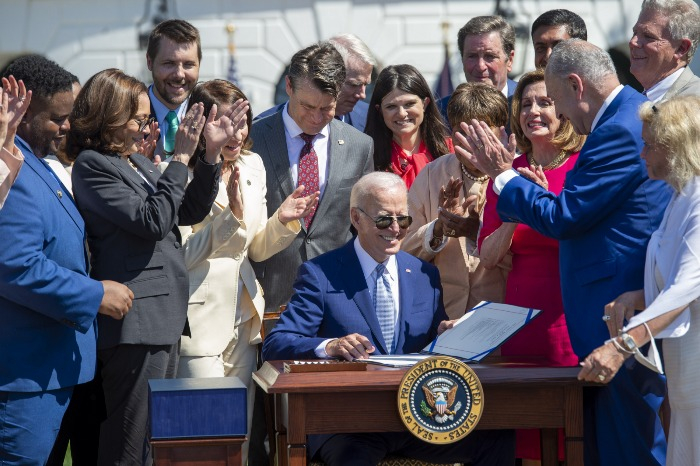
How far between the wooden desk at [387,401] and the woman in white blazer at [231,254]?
991mm

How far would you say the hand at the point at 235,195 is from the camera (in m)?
5.09

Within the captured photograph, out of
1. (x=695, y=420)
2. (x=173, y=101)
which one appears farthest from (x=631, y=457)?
(x=173, y=101)

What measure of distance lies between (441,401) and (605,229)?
3.10 ft

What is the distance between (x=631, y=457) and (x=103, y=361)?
205 centimetres

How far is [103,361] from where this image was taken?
464 centimetres

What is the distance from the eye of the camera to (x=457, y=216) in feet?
17.1

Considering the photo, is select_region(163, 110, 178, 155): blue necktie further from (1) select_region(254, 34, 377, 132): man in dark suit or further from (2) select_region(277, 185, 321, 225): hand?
(2) select_region(277, 185, 321, 225): hand

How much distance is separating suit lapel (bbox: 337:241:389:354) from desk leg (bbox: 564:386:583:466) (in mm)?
851

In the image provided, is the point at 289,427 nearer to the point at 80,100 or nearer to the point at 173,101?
the point at 80,100

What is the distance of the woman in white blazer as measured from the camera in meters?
5.14

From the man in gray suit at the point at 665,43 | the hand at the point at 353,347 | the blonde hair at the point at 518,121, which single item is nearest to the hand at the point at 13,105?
the hand at the point at 353,347

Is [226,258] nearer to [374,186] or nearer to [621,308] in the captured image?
[374,186]

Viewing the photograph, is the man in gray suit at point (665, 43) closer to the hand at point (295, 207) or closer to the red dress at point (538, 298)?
the red dress at point (538, 298)

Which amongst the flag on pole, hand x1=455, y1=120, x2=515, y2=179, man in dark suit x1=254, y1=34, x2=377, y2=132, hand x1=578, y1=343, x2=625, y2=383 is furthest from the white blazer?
the flag on pole
